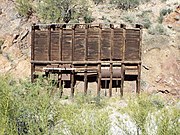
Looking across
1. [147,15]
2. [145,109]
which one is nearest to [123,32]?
[145,109]

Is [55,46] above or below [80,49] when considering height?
above

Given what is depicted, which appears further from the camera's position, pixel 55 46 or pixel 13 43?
pixel 13 43

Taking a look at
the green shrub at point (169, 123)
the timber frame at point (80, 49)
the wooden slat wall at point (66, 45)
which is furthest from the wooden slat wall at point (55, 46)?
the green shrub at point (169, 123)

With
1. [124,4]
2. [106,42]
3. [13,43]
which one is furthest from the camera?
[124,4]

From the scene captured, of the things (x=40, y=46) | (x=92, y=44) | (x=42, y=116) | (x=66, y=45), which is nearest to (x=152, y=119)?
(x=42, y=116)

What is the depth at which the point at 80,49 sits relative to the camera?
20266 millimetres

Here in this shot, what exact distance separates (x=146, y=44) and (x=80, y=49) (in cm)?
787

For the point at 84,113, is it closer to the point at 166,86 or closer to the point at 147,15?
the point at 166,86

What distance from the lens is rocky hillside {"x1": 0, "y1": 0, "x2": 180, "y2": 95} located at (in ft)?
80.1

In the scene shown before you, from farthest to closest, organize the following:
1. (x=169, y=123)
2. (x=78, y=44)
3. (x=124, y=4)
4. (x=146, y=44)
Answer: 1. (x=124, y=4)
2. (x=146, y=44)
3. (x=78, y=44)
4. (x=169, y=123)

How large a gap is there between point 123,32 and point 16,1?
11.0 metres

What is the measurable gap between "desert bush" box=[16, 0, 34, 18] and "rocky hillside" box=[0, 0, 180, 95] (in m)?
0.27

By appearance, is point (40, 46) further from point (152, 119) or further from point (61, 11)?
point (152, 119)

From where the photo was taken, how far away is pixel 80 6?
2912 centimetres
